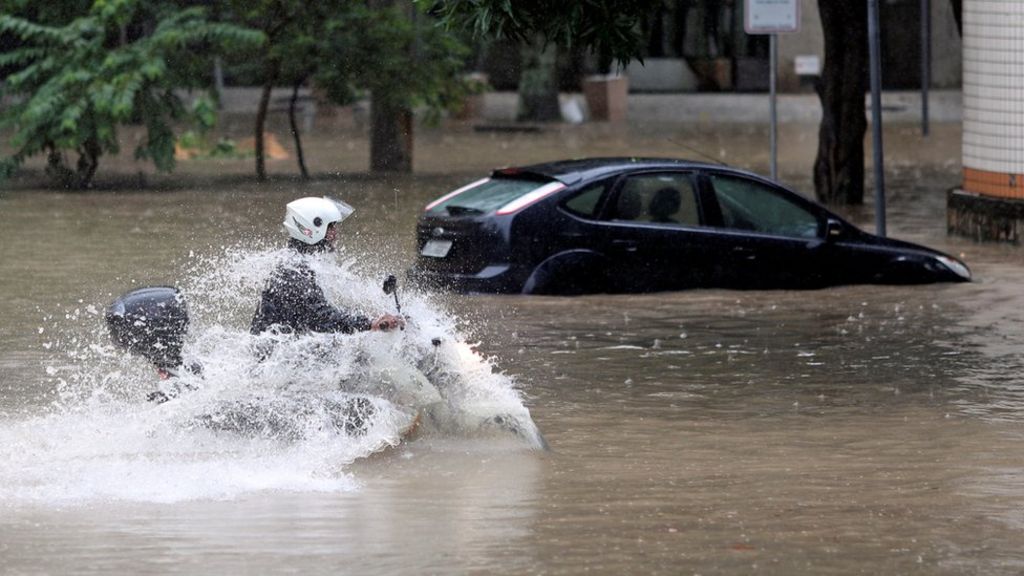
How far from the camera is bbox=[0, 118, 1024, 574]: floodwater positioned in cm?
→ 767

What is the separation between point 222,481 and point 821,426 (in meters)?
3.47

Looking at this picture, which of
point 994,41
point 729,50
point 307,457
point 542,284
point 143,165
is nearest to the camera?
point 307,457

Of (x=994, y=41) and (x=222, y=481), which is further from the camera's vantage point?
(x=994, y=41)

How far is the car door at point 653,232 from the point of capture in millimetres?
15375

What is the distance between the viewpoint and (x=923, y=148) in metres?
33.0

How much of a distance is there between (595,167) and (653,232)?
27.8 inches

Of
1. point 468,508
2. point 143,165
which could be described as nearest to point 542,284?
point 468,508

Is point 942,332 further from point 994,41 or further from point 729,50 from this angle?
point 729,50

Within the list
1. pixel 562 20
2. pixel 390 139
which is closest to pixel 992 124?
pixel 562 20

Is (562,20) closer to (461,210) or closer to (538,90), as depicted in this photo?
(461,210)

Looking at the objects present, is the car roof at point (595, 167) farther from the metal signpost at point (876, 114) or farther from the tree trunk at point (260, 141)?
the tree trunk at point (260, 141)

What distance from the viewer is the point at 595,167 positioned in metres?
15.6

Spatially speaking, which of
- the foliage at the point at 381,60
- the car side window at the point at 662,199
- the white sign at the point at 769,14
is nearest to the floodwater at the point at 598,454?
the car side window at the point at 662,199

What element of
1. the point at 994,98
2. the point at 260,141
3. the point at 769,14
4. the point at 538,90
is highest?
the point at 769,14
